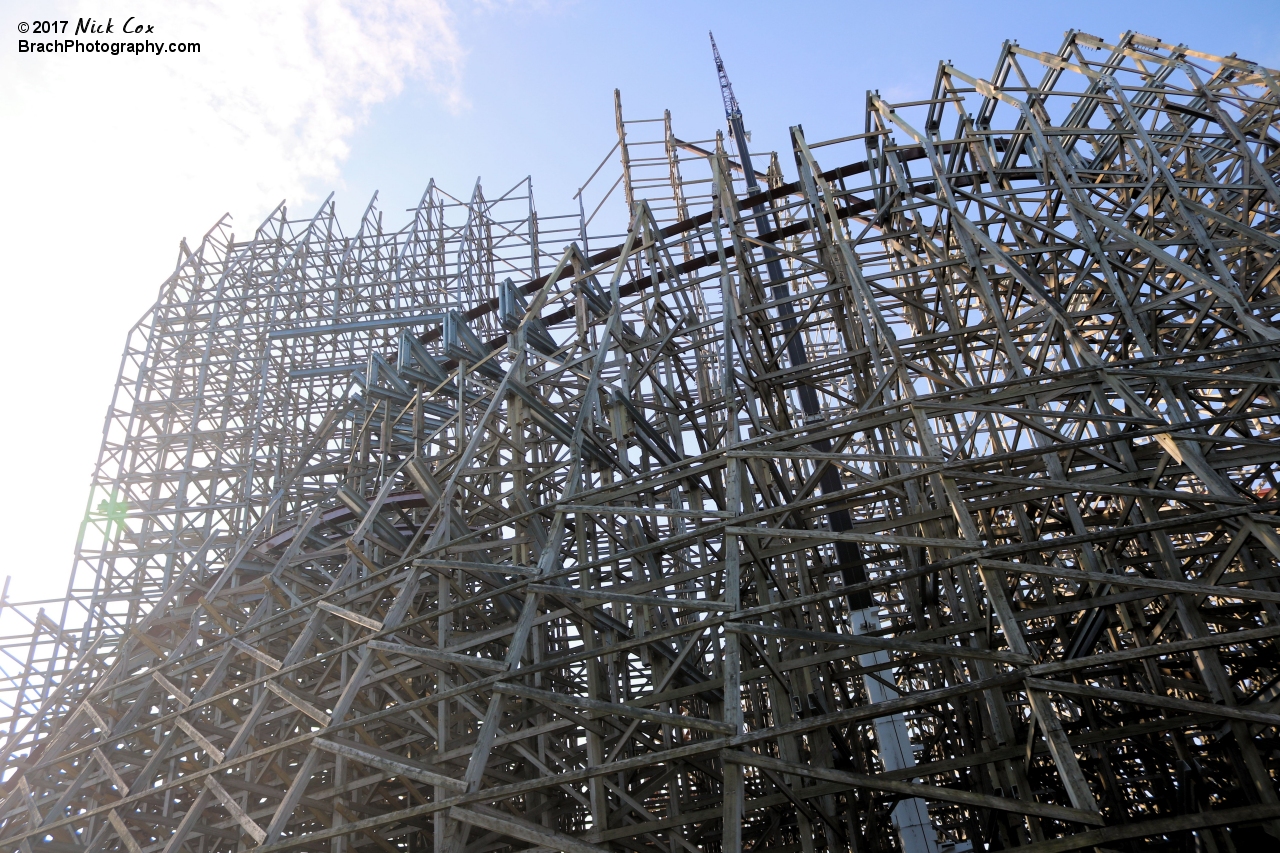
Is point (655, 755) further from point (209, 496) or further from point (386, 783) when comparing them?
point (209, 496)

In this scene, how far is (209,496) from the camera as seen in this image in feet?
58.6

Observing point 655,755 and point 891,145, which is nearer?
point 655,755

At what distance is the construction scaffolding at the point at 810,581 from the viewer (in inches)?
268

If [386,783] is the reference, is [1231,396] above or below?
Result: above

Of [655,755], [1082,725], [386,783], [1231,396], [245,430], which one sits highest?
[245,430]

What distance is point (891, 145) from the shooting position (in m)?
12.6

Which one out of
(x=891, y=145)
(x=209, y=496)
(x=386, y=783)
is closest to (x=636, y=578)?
(x=386, y=783)

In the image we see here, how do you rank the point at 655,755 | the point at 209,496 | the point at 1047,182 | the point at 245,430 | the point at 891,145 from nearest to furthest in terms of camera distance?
the point at 655,755 < the point at 1047,182 < the point at 891,145 < the point at 209,496 < the point at 245,430

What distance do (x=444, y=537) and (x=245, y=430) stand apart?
12.2 m

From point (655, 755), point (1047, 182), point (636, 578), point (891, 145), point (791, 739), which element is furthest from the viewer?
point (891, 145)

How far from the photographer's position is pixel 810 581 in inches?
430

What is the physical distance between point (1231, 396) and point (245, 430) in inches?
Result: 709

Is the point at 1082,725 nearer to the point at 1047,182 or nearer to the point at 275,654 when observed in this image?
the point at 1047,182

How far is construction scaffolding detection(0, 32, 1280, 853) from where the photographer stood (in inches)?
268
